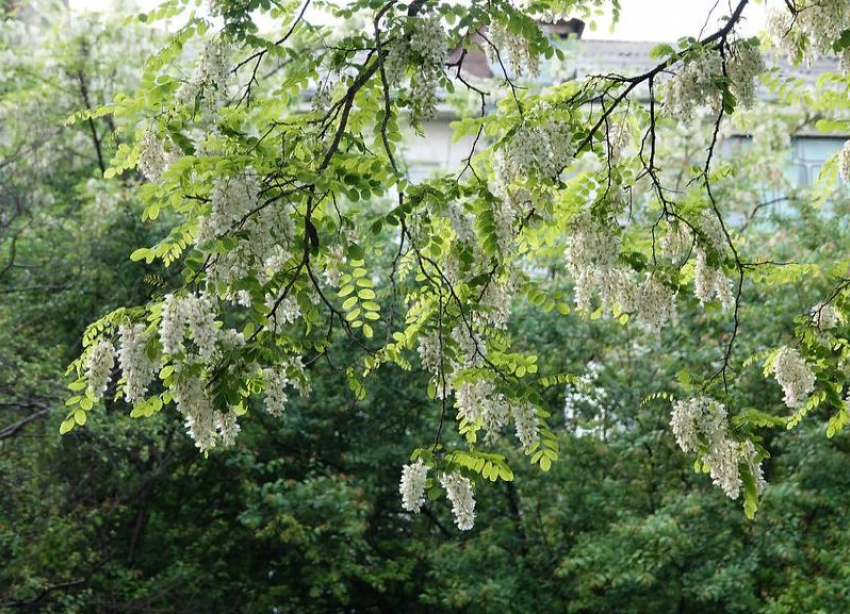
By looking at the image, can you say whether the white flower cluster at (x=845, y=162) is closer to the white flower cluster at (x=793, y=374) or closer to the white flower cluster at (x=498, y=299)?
the white flower cluster at (x=793, y=374)

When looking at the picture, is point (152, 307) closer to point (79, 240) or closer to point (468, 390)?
point (468, 390)

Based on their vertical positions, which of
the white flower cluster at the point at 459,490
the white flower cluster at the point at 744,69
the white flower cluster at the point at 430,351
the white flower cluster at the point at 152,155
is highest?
the white flower cluster at the point at 744,69

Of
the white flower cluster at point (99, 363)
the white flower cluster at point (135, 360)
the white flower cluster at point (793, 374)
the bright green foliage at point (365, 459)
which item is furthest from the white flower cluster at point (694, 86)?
the white flower cluster at point (99, 363)

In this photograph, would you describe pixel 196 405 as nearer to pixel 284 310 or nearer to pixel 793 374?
pixel 284 310

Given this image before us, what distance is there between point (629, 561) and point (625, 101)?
16.7ft

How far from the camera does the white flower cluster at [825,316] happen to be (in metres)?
5.90

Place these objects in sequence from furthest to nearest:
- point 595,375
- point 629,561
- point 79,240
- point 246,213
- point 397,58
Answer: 1. point 595,375
2. point 79,240
3. point 629,561
4. point 397,58
5. point 246,213

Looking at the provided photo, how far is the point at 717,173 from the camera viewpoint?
5.59 m

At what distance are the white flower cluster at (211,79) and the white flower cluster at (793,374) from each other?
2.96 meters

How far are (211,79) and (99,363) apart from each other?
122 centimetres

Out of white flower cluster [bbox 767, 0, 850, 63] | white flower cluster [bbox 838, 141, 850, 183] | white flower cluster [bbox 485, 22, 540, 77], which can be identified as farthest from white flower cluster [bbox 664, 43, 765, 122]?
white flower cluster [bbox 838, 141, 850, 183]

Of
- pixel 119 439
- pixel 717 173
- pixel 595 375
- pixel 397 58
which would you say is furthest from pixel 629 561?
pixel 397 58

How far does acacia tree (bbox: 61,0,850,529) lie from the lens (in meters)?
4.22

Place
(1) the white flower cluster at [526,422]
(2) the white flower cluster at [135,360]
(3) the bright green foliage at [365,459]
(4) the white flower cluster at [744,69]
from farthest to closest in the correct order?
1. (3) the bright green foliage at [365,459]
2. (4) the white flower cluster at [744,69]
3. (1) the white flower cluster at [526,422]
4. (2) the white flower cluster at [135,360]
